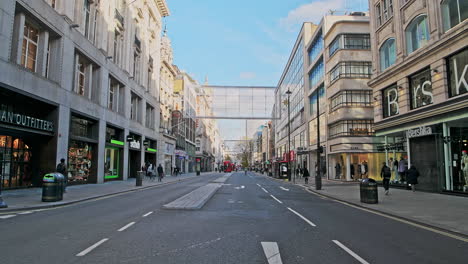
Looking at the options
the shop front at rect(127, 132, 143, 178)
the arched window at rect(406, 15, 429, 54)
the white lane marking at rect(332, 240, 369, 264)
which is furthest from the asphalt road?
the shop front at rect(127, 132, 143, 178)

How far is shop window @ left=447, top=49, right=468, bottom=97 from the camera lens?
16609 millimetres

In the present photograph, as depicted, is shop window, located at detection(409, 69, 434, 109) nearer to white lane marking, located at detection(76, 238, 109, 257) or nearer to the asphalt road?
the asphalt road

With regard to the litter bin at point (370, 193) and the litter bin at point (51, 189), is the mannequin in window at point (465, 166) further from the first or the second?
the litter bin at point (51, 189)

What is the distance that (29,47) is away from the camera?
19578 mm

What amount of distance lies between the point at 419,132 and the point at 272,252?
1820 centimetres

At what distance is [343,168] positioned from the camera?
1417 inches

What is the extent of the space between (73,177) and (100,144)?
428 cm

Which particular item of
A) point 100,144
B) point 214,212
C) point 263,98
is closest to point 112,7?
point 100,144

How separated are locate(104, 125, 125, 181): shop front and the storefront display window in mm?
3160

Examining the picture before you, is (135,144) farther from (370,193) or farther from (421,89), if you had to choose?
(421,89)

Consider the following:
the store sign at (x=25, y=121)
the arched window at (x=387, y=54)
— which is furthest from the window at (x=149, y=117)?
the arched window at (x=387, y=54)

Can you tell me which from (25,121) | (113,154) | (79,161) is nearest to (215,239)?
(25,121)

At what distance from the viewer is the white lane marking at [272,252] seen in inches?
225

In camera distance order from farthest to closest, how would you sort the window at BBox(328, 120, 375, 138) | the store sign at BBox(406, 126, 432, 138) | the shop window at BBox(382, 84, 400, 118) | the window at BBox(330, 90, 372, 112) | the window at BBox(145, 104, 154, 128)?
1. the window at BBox(145, 104, 154, 128)
2. the window at BBox(330, 90, 372, 112)
3. the window at BBox(328, 120, 375, 138)
4. the shop window at BBox(382, 84, 400, 118)
5. the store sign at BBox(406, 126, 432, 138)
